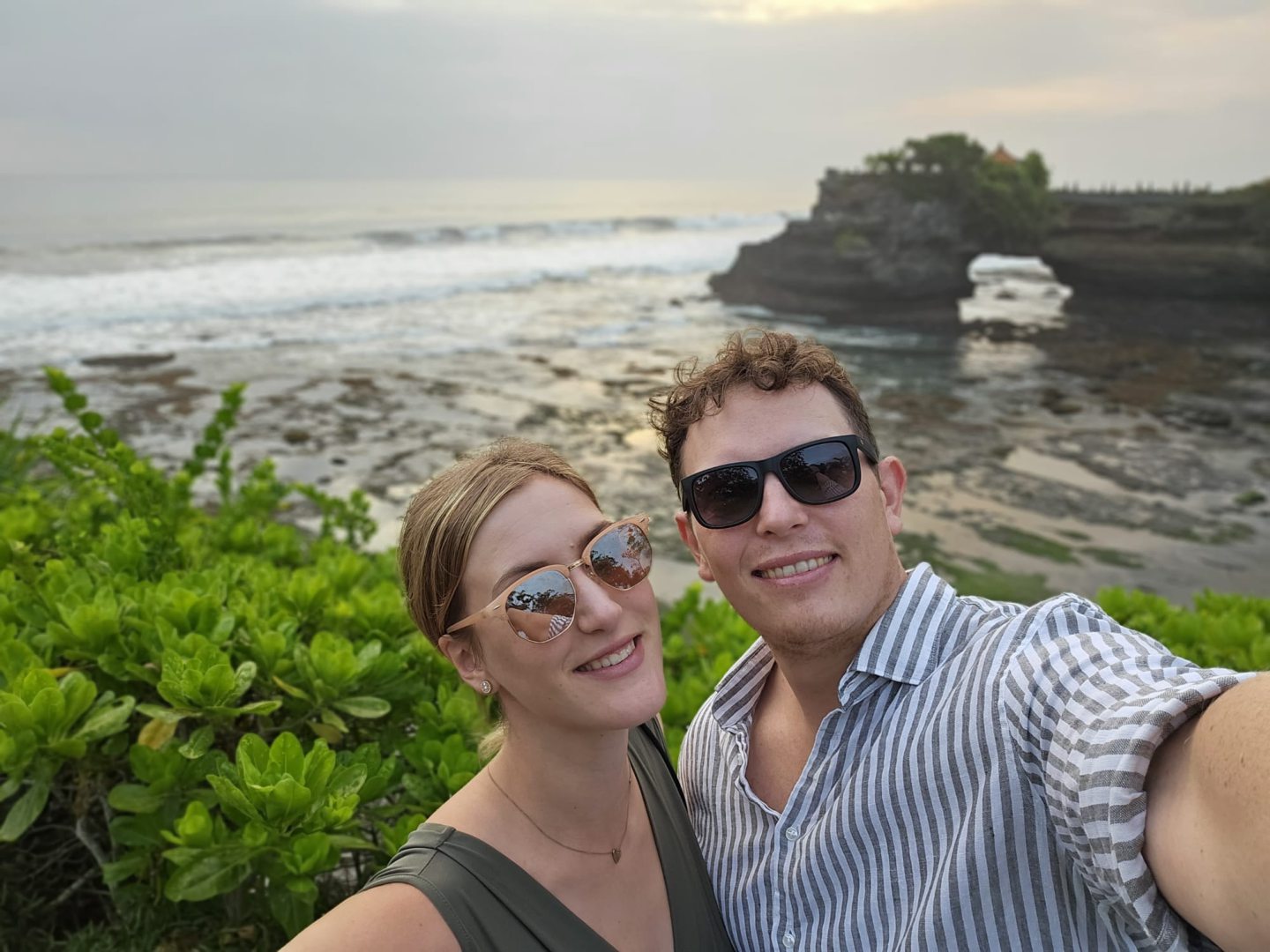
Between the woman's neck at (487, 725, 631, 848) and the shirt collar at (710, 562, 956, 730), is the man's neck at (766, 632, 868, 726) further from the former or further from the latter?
the woman's neck at (487, 725, 631, 848)

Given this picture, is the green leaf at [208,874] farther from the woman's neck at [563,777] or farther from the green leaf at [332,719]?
the woman's neck at [563,777]

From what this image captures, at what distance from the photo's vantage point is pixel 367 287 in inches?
1340

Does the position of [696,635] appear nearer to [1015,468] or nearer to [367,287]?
[1015,468]

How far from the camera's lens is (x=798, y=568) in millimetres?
2197

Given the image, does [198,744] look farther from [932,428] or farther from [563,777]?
[932,428]

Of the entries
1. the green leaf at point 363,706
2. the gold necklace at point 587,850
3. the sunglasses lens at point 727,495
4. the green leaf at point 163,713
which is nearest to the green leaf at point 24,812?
the green leaf at point 163,713

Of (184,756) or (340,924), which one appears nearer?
(340,924)

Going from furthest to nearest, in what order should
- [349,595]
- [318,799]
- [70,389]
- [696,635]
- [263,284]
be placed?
1. [263,284]
2. [70,389]
3. [696,635]
4. [349,595]
5. [318,799]

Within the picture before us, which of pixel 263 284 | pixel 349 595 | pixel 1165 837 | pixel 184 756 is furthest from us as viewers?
pixel 263 284

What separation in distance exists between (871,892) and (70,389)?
4086 mm

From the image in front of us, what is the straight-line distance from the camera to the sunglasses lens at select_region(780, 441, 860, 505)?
2.23m

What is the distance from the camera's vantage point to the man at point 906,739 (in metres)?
1.32

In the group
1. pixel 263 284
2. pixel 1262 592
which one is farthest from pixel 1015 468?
pixel 263 284

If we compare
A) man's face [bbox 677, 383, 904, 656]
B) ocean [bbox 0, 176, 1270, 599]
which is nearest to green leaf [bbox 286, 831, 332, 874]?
man's face [bbox 677, 383, 904, 656]
